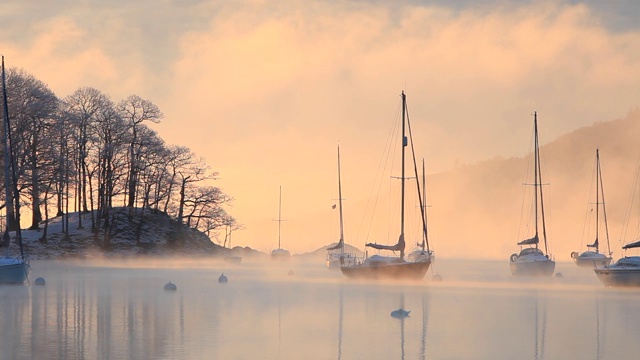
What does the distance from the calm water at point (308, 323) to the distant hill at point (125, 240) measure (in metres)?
34.7

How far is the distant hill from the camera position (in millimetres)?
102062

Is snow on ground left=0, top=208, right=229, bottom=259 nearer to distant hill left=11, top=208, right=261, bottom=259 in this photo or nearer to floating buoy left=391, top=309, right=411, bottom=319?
distant hill left=11, top=208, right=261, bottom=259

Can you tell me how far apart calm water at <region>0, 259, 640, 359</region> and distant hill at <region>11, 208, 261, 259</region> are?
1365 inches

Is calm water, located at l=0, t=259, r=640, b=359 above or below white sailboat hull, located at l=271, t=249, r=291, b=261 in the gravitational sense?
above

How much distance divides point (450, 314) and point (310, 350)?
55.5 feet

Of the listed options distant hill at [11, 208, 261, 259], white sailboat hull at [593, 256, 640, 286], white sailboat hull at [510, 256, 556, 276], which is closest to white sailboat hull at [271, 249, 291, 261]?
distant hill at [11, 208, 261, 259]

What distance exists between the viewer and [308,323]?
1613 inches

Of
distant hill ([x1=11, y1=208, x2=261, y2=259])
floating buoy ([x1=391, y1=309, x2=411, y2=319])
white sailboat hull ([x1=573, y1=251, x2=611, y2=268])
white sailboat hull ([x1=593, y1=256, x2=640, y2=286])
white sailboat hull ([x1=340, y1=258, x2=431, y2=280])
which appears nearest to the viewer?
floating buoy ([x1=391, y1=309, x2=411, y2=319])

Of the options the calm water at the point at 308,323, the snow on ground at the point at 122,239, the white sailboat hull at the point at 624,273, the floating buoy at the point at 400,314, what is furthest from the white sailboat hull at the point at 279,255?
the floating buoy at the point at 400,314

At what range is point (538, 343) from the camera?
34.5 metres

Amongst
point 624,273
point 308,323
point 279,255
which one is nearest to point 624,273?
point 624,273

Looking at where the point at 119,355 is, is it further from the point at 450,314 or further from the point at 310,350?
the point at 450,314

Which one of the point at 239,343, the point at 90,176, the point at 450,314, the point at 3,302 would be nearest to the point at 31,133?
the point at 90,176

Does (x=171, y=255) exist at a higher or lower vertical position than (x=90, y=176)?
lower
